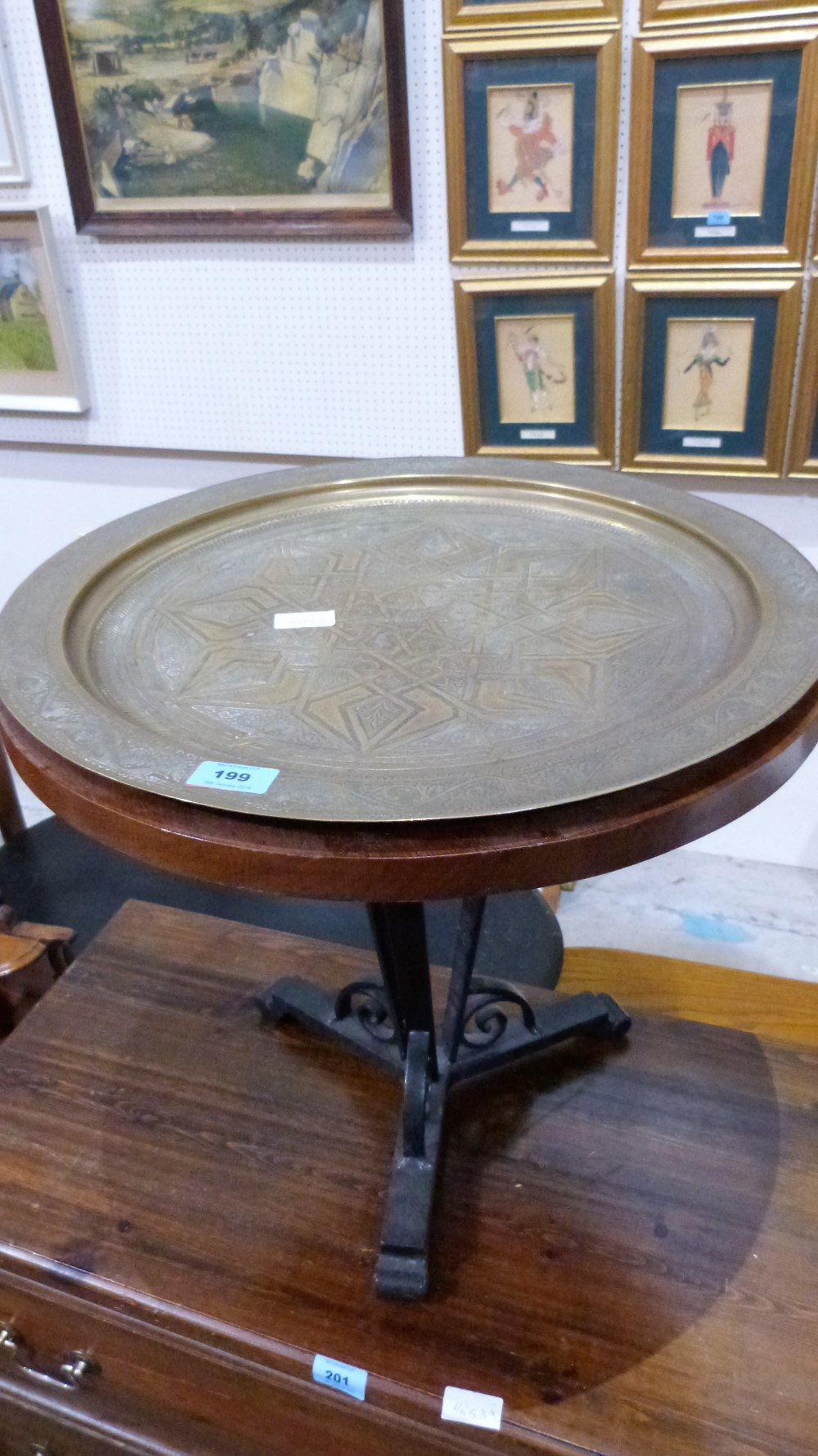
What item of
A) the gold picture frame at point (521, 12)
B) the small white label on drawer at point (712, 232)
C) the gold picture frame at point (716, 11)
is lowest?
the small white label on drawer at point (712, 232)

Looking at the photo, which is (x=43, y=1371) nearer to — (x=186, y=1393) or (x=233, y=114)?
(x=186, y=1393)

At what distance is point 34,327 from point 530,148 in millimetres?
1150

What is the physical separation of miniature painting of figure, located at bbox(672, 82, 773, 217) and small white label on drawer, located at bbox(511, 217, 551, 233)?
229mm

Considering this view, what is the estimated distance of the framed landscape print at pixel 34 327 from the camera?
2.18m

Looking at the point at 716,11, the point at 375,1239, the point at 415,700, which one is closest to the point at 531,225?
the point at 716,11

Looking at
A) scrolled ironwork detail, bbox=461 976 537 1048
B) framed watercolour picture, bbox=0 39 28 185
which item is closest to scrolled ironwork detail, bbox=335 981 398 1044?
scrolled ironwork detail, bbox=461 976 537 1048

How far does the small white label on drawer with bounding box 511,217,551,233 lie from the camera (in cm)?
188

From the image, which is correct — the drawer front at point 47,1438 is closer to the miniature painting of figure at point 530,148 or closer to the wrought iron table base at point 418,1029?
the wrought iron table base at point 418,1029

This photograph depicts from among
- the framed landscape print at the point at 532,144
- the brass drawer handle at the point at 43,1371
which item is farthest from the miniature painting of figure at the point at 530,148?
the brass drawer handle at the point at 43,1371

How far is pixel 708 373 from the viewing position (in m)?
1.94

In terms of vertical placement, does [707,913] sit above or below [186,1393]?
below

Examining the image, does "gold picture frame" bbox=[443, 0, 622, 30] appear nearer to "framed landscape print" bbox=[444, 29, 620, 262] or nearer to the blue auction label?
"framed landscape print" bbox=[444, 29, 620, 262]

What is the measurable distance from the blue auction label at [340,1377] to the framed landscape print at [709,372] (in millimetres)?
1622

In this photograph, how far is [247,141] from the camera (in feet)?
6.45
